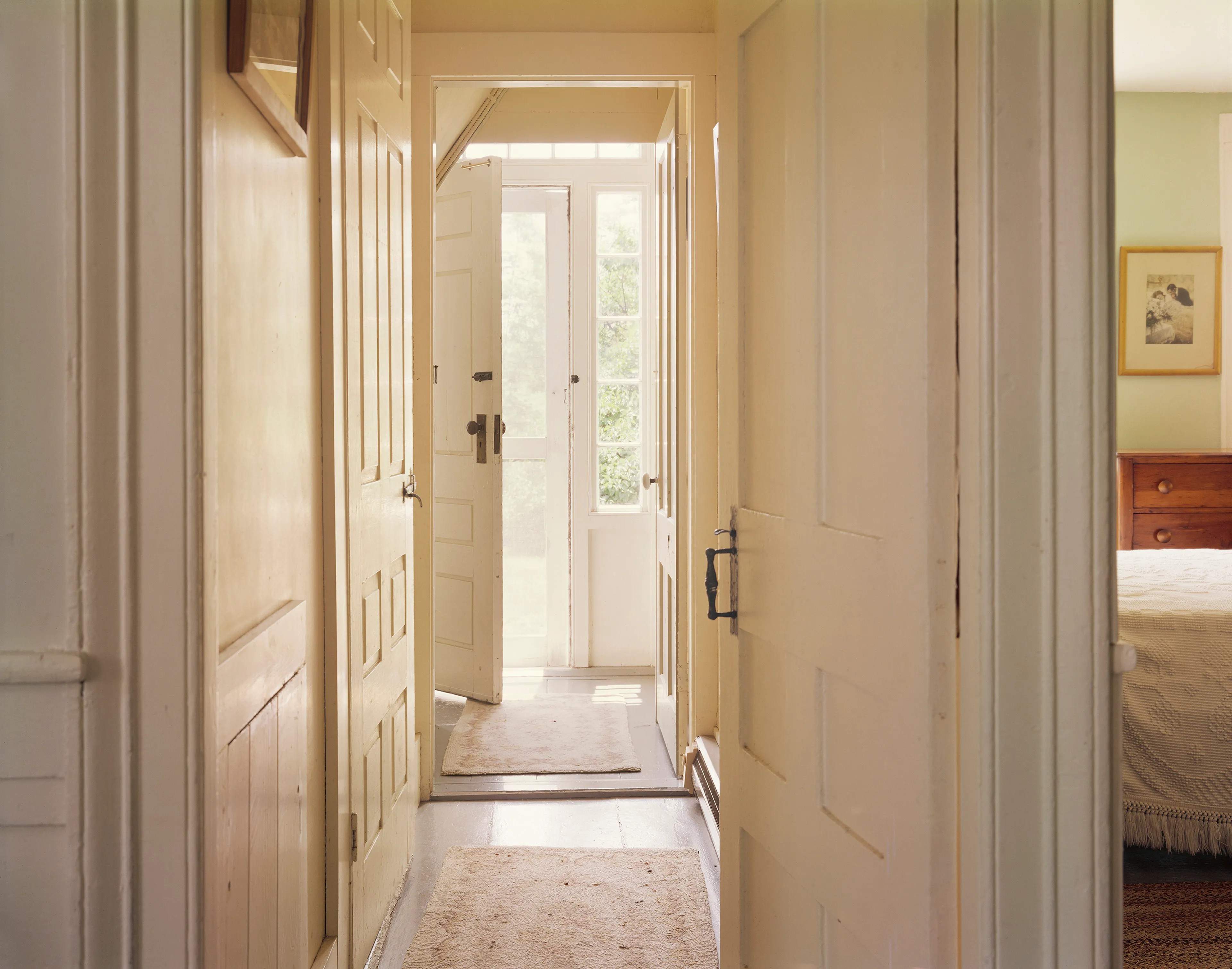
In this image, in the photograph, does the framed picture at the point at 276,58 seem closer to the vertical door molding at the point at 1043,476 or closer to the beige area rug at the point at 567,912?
the vertical door molding at the point at 1043,476

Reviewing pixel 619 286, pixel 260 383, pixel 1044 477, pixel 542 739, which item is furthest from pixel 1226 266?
pixel 260 383

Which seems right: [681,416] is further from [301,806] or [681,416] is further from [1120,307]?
[1120,307]

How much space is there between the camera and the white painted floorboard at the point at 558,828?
276cm

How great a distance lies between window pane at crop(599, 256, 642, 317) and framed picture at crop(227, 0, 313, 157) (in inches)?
126

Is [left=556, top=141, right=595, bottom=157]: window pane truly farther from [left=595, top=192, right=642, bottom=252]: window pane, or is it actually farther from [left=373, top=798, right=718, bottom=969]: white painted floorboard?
[left=373, top=798, right=718, bottom=969]: white painted floorboard

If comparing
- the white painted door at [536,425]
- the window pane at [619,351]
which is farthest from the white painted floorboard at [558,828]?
the window pane at [619,351]

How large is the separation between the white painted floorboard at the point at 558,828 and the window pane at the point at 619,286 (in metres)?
2.66

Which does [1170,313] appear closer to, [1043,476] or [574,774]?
[574,774]

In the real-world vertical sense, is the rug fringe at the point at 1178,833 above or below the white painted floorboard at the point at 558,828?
above

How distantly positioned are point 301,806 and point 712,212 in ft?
7.71

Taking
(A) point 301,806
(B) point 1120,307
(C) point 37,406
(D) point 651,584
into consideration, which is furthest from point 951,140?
(B) point 1120,307

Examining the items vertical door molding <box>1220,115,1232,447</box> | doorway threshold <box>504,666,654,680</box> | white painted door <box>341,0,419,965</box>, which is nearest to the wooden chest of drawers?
vertical door molding <box>1220,115,1232,447</box>

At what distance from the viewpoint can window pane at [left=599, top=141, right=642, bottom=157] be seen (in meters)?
4.83

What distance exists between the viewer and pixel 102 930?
1048 mm
